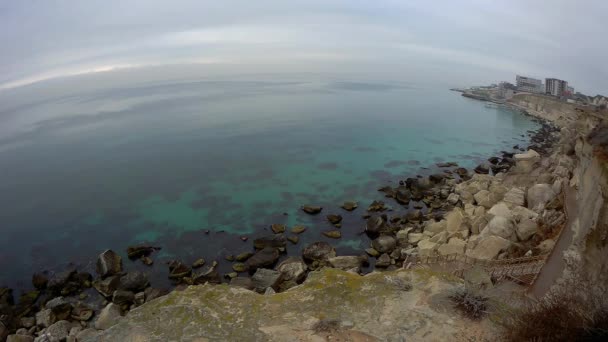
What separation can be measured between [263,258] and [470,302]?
13.9 metres

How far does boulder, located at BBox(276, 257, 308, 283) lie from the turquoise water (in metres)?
3.40

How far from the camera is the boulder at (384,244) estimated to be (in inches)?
838

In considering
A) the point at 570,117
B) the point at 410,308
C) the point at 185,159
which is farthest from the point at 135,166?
the point at 570,117

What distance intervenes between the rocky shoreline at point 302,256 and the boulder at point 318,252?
0.07m

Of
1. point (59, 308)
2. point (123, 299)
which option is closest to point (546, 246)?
point (123, 299)

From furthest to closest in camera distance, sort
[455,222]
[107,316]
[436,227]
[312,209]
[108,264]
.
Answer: [312,209] → [436,227] → [455,222] → [108,264] → [107,316]

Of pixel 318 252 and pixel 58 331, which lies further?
pixel 318 252

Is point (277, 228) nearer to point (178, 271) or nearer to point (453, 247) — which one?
point (178, 271)

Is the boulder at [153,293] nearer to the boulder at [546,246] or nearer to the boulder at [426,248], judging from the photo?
the boulder at [426,248]

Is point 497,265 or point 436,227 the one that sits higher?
point 497,265

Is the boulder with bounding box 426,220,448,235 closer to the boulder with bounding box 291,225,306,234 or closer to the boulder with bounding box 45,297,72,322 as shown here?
the boulder with bounding box 291,225,306,234

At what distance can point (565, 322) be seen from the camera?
6.62m

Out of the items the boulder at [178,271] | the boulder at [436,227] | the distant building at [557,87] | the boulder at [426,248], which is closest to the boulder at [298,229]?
the boulder at [178,271]

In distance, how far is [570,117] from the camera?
69812 mm
